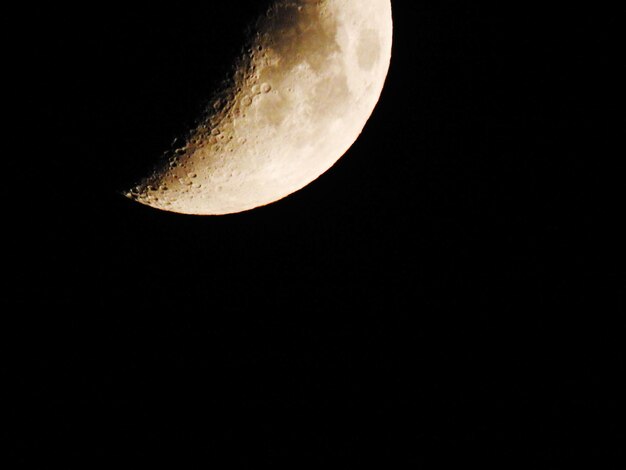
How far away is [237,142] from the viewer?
1.39 meters

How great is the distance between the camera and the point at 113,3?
44.1 inches

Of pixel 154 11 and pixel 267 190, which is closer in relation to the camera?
pixel 154 11

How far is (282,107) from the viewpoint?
1.36 meters

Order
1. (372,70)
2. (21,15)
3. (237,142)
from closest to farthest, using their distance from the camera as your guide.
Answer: (21,15) → (237,142) → (372,70)

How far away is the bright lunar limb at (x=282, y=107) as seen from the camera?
1274 millimetres

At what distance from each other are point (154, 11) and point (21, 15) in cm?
31

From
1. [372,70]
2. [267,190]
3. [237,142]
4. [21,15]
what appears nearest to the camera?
[21,15]

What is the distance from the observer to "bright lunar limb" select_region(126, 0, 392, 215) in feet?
4.18

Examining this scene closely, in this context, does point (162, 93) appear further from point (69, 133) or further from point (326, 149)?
point (326, 149)

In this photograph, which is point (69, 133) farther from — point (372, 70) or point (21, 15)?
point (372, 70)

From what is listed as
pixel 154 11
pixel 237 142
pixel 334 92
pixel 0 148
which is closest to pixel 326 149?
pixel 334 92

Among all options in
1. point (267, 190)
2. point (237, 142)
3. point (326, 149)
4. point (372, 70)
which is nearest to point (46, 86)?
point (237, 142)

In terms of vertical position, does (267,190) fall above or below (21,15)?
below

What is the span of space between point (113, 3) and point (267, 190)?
741mm
